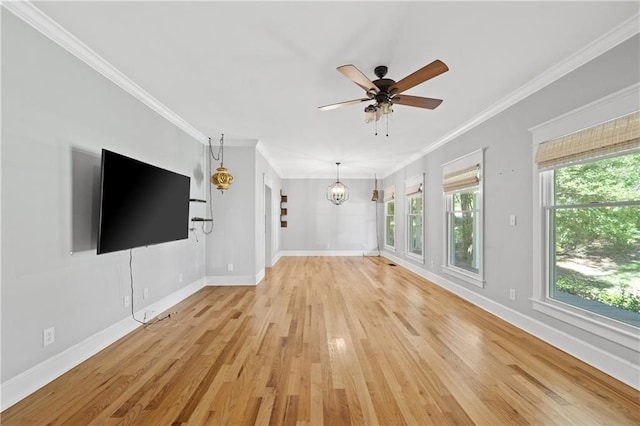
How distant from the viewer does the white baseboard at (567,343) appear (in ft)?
6.86

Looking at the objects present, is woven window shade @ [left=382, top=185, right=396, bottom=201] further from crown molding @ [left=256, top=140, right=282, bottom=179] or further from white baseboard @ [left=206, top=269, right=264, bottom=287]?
white baseboard @ [left=206, top=269, right=264, bottom=287]

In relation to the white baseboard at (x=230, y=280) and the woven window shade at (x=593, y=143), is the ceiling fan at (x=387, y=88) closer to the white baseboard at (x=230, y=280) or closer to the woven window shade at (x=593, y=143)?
the woven window shade at (x=593, y=143)

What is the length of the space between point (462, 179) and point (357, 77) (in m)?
2.87

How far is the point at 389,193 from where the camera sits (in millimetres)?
8289

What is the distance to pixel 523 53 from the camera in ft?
7.92

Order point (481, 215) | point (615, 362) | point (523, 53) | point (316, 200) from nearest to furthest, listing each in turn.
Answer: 1. point (615, 362)
2. point (523, 53)
3. point (481, 215)
4. point (316, 200)

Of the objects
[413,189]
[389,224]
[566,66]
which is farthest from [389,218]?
[566,66]

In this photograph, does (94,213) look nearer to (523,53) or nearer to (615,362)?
(523,53)

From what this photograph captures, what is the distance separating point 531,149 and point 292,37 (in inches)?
109

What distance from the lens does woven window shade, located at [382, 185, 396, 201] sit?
786 cm

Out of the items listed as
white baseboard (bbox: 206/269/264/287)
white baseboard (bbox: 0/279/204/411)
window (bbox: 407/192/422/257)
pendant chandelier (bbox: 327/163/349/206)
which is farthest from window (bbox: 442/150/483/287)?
white baseboard (bbox: 0/279/204/411)

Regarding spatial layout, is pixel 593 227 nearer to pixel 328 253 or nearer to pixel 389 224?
pixel 389 224

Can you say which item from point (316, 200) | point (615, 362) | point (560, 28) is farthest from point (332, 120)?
point (316, 200)

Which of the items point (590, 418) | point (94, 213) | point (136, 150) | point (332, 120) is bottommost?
point (590, 418)
